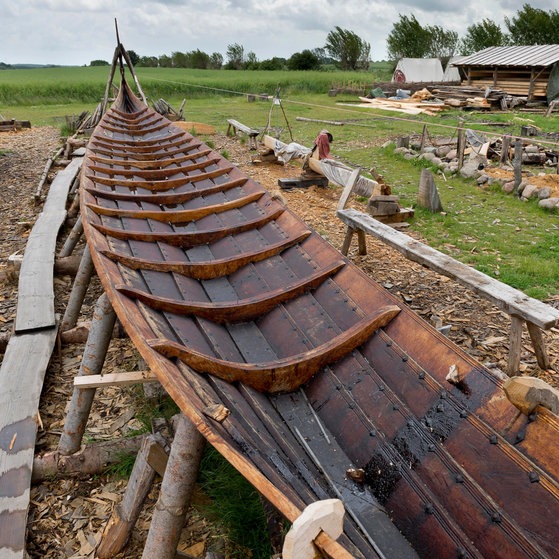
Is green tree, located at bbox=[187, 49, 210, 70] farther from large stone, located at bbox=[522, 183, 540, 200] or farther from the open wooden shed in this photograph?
large stone, located at bbox=[522, 183, 540, 200]

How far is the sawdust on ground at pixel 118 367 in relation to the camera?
3184 millimetres

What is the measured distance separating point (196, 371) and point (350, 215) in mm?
4138

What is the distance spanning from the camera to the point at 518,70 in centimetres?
2662

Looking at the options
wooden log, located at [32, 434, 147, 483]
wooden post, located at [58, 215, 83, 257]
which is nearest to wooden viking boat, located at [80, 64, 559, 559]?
wooden log, located at [32, 434, 147, 483]

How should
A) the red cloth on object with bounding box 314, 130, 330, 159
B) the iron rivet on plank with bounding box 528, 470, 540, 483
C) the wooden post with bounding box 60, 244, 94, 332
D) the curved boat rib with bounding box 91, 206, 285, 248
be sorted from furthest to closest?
the red cloth on object with bounding box 314, 130, 330, 159
the wooden post with bounding box 60, 244, 94, 332
the curved boat rib with bounding box 91, 206, 285, 248
the iron rivet on plank with bounding box 528, 470, 540, 483

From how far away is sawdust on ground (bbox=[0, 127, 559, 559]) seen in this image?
318 cm

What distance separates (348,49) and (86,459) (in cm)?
6463

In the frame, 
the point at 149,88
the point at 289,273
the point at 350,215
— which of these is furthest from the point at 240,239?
the point at 149,88

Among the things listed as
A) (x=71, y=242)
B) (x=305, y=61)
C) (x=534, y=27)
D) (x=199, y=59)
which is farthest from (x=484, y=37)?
(x=71, y=242)

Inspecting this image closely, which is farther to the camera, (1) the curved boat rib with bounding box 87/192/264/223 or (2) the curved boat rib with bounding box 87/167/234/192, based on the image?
(2) the curved boat rib with bounding box 87/167/234/192

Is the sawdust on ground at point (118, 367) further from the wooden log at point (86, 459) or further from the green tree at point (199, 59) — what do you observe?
the green tree at point (199, 59)

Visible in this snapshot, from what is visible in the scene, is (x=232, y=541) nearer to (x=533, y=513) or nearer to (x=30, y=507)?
(x=30, y=507)

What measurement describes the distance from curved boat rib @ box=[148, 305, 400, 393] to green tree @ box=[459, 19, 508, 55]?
5216cm

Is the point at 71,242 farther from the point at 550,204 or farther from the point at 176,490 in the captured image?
the point at 550,204
